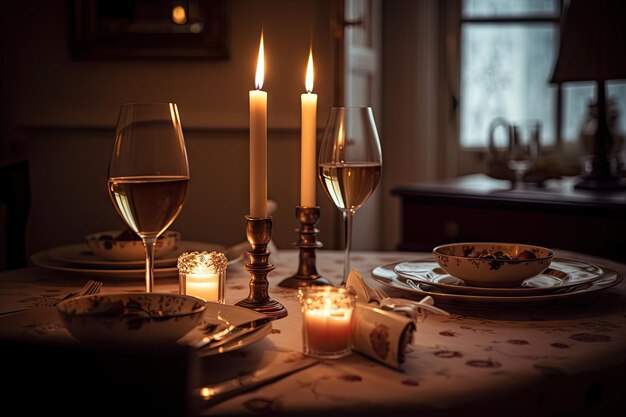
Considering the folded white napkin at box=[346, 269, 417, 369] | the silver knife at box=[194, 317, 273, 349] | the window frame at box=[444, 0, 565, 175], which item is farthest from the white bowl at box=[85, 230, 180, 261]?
the window frame at box=[444, 0, 565, 175]

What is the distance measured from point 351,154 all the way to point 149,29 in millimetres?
1830

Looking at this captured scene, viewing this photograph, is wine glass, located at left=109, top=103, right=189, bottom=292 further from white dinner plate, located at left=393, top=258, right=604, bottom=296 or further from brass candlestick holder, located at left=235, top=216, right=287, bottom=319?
white dinner plate, located at left=393, top=258, right=604, bottom=296

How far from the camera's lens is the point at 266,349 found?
774 mm

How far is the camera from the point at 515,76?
12.5ft

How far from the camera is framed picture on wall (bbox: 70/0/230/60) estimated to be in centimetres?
261

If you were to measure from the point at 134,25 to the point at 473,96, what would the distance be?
189 cm

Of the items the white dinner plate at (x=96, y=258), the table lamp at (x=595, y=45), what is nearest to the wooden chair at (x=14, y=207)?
the white dinner plate at (x=96, y=258)

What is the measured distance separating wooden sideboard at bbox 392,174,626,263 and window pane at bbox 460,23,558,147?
3.87ft

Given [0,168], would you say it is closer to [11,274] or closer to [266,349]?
[11,274]

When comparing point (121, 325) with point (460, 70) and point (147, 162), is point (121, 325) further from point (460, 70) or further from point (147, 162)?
point (460, 70)

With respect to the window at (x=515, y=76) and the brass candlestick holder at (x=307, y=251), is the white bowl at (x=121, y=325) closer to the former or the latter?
the brass candlestick holder at (x=307, y=251)

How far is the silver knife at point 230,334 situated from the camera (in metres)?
0.72

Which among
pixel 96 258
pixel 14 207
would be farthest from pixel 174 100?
pixel 96 258

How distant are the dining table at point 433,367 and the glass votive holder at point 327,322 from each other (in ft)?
0.04
